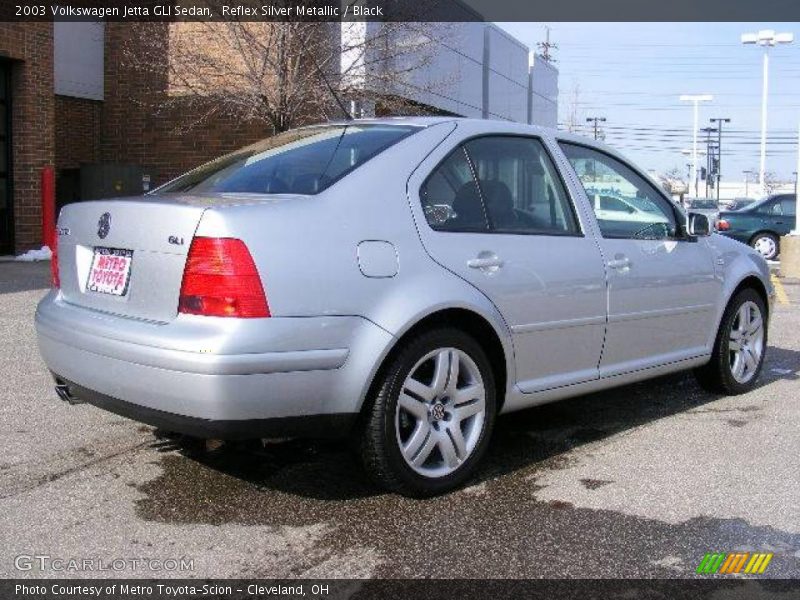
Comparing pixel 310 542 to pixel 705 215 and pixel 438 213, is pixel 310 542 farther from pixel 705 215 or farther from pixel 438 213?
pixel 705 215

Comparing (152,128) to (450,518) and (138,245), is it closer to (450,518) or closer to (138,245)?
(138,245)

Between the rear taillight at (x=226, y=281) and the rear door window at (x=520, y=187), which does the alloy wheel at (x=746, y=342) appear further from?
the rear taillight at (x=226, y=281)

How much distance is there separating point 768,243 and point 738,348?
16353 millimetres

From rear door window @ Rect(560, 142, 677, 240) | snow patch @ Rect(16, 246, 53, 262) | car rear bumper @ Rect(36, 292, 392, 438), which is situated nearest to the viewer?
car rear bumper @ Rect(36, 292, 392, 438)

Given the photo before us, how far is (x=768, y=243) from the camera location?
824 inches

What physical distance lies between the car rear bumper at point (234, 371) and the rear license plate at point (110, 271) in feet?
0.42

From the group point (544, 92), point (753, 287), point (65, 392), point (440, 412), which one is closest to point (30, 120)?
point (65, 392)

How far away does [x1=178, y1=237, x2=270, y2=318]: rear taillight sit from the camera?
10.9 feet

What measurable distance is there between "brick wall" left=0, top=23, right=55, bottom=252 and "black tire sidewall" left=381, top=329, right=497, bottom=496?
12.7 meters

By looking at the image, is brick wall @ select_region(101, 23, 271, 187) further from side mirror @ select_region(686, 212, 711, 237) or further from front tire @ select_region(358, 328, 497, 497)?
front tire @ select_region(358, 328, 497, 497)

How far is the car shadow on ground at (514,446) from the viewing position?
4.12 metres

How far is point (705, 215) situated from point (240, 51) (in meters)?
11.2

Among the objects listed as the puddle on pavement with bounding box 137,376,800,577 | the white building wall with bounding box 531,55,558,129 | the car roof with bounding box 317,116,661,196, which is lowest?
the puddle on pavement with bounding box 137,376,800,577

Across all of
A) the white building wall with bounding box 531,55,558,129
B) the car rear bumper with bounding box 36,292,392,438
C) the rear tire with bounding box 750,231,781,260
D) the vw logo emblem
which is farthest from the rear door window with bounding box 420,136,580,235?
the white building wall with bounding box 531,55,558,129
